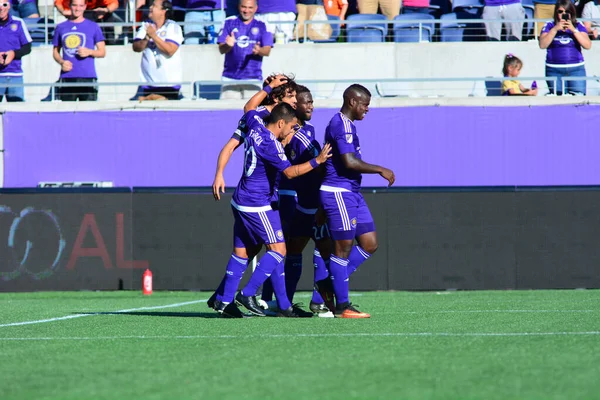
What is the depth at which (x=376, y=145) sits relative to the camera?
16.5 m

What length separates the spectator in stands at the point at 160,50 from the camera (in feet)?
55.4

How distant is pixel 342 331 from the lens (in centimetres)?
751

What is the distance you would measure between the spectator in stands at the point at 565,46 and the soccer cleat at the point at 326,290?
825cm

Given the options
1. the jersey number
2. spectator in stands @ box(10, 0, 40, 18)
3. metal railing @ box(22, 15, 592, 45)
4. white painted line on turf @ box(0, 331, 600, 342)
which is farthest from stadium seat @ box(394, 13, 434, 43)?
white painted line on turf @ box(0, 331, 600, 342)

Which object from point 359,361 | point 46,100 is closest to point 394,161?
point 46,100

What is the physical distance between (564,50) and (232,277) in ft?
31.2

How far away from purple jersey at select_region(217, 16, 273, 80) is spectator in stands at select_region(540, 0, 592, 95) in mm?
4493

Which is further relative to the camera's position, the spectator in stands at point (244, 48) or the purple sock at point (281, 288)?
the spectator in stands at point (244, 48)

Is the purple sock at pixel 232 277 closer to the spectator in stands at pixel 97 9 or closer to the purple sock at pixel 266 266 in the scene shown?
the purple sock at pixel 266 266

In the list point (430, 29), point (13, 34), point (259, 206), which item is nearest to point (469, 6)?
point (430, 29)

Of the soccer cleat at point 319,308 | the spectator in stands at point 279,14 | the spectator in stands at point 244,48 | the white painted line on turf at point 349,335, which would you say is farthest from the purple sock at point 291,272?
the spectator in stands at point 279,14

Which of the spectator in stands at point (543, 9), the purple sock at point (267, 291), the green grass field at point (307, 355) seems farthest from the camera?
the spectator in stands at point (543, 9)

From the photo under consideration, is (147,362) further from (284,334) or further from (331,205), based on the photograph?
(331,205)

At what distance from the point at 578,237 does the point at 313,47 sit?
20.5ft
